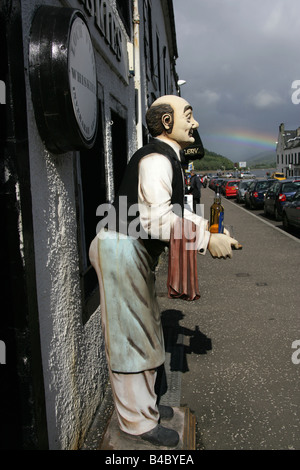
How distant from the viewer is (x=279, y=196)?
1631cm

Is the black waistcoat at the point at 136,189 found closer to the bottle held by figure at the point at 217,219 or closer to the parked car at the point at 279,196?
the bottle held by figure at the point at 217,219

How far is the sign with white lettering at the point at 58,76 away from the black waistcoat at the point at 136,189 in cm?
37

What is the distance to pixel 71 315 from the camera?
2.78 metres

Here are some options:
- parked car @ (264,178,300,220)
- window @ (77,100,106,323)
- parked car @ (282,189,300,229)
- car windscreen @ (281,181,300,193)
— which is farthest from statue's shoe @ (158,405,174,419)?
car windscreen @ (281,181,300,193)

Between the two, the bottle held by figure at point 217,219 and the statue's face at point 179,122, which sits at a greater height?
the statue's face at point 179,122

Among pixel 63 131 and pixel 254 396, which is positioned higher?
pixel 63 131

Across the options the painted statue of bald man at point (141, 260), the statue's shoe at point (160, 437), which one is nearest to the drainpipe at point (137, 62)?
the painted statue of bald man at point (141, 260)

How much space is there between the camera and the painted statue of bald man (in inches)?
89.7

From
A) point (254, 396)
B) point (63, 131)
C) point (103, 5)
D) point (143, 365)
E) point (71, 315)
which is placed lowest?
point (254, 396)

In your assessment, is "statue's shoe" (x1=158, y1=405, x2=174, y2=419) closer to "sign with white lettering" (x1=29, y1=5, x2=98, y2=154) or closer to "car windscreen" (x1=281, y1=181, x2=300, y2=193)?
"sign with white lettering" (x1=29, y1=5, x2=98, y2=154)

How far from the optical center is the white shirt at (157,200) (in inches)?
86.6

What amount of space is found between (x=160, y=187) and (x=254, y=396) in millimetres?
2332

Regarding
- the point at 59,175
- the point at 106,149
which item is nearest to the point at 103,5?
the point at 106,149
